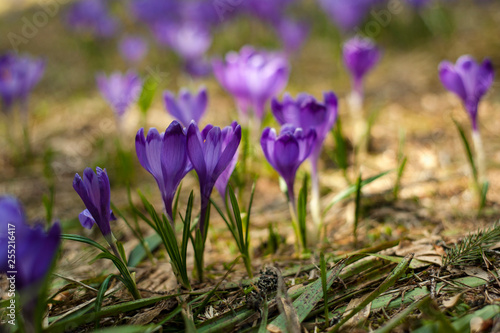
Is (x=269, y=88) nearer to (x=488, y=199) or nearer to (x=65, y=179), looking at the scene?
(x=488, y=199)

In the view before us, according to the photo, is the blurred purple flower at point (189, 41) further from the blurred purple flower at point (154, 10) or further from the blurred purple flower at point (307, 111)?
the blurred purple flower at point (307, 111)

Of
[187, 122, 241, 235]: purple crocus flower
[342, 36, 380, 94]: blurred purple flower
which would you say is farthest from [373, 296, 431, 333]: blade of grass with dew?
[342, 36, 380, 94]: blurred purple flower

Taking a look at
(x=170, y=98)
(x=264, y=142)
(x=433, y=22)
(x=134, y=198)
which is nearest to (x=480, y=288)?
(x=264, y=142)

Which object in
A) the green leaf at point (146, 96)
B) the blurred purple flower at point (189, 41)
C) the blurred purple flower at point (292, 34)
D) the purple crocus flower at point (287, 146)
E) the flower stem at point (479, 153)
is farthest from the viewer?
the blurred purple flower at point (292, 34)

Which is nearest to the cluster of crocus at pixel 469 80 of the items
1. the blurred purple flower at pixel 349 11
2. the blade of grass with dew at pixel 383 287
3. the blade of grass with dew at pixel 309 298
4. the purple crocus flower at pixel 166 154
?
the blade of grass with dew at pixel 383 287

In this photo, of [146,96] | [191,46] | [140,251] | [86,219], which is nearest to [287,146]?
[86,219]

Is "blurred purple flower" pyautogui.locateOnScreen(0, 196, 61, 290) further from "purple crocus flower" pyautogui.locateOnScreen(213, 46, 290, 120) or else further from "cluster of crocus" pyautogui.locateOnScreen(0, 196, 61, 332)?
"purple crocus flower" pyautogui.locateOnScreen(213, 46, 290, 120)

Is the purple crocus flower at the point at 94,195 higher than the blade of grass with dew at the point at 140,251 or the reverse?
higher
